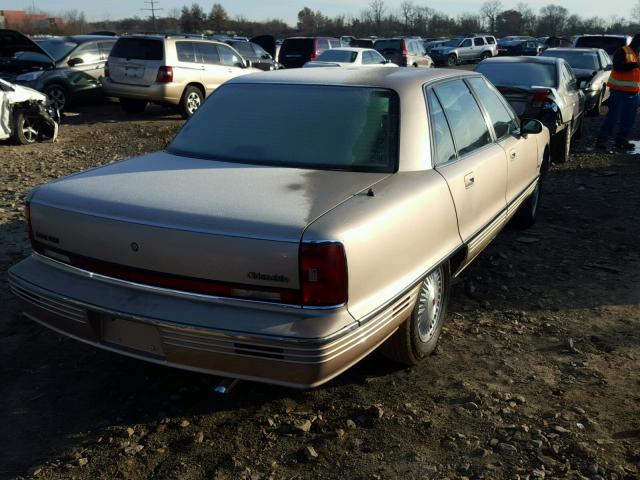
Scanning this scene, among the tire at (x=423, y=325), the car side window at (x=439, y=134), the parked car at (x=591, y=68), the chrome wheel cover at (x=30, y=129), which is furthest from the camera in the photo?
the parked car at (x=591, y=68)

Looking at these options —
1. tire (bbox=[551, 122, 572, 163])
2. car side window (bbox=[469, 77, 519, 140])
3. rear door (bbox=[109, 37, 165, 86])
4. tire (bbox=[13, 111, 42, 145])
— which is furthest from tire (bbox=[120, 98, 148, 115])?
car side window (bbox=[469, 77, 519, 140])

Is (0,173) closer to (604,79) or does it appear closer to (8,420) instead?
(8,420)

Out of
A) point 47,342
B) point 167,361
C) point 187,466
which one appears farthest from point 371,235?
point 47,342

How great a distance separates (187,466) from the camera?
2781 millimetres

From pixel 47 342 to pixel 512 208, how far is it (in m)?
3.34

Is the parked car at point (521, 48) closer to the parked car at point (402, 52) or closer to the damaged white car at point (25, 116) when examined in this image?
the parked car at point (402, 52)

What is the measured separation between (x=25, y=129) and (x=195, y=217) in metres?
8.74

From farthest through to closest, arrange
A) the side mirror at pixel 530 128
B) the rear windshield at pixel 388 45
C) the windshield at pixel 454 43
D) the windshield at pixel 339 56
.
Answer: the windshield at pixel 454 43 < the rear windshield at pixel 388 45 < the windshield at pixel 339 56 < the side mirror at pixel 530 128

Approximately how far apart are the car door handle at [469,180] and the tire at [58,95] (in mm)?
11167

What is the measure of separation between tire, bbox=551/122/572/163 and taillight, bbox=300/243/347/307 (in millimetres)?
7664

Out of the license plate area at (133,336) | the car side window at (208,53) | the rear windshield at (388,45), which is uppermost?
the car side window at (208,53)

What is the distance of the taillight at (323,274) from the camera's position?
8.42ft

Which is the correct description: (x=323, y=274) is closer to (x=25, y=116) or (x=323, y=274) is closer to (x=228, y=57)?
(x=25, y=116)

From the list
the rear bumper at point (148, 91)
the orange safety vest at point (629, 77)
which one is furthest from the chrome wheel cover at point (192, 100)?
the orange safety vest at point (629, 77)
